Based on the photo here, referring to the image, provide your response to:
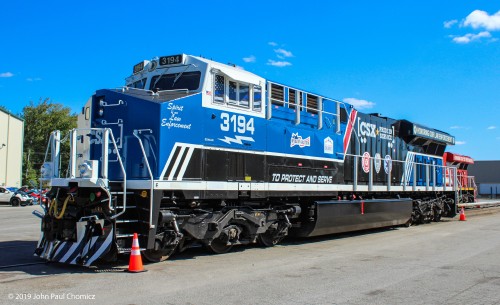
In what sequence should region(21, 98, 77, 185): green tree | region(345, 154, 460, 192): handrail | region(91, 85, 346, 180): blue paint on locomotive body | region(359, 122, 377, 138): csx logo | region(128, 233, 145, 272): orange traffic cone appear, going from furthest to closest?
region(21, 98, 77, 185): green tree < region(359, 122, 377, 138): csx logo < region(345, 154, 460, 192): handrail < region(91, 85, 346, 180): blue paint on locomotive body < region(128, 233, 145, 272): orange traffic cone

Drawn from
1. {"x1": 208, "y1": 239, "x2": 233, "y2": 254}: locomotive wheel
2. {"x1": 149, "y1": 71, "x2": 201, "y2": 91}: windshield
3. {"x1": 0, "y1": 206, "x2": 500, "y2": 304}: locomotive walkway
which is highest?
{"x1": 149, "y1": 71, "x2": 201, "y2": 91}: windshield

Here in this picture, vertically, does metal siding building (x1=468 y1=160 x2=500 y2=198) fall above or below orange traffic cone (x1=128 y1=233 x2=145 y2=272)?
above

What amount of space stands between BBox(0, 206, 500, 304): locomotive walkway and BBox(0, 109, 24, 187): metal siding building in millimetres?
40786

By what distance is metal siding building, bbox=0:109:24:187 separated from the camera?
46.7 meters

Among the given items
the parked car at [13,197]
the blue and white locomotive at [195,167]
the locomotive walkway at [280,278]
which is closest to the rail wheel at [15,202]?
the parked car at [13,197]

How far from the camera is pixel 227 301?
5949 mm

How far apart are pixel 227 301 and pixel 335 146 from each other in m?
7.94

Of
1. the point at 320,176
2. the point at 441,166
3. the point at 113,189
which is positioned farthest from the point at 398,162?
the point at 113,189

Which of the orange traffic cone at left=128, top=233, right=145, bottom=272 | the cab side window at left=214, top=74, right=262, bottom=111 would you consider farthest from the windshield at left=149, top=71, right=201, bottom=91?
the orange traffic cone at left=128, top=233, right=145, bottom=272

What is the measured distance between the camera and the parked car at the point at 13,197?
111ft

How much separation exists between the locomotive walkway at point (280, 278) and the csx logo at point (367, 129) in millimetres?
4651

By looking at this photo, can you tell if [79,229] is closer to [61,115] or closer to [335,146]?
[335,146]

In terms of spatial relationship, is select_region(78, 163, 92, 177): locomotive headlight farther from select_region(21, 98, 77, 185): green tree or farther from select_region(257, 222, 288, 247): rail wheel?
select_region(21, 98, 77, 185): green tree

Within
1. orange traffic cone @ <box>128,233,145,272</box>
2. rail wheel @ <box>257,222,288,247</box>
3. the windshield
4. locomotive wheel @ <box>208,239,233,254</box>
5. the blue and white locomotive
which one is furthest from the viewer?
rail wheel @ <box>257,222,288,247</box>
